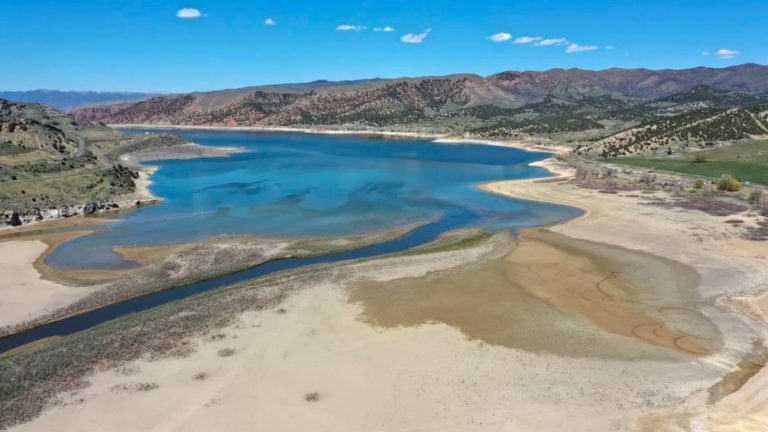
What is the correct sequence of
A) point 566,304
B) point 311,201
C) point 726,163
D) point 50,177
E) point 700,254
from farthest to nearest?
point 726,163 < point 50,177 < point 311,201 < point 700,254 < point 566,304

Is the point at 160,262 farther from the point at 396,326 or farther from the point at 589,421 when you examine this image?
the point at 589,421

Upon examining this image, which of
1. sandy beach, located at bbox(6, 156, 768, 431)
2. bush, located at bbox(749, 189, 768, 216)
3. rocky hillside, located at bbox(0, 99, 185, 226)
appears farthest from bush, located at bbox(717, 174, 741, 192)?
rocky hillside, located at bbox(0, 99, 185, 226)

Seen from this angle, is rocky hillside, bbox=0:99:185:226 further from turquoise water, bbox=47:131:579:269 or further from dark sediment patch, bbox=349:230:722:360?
dark sediment patch, bbox=349:230:722:360

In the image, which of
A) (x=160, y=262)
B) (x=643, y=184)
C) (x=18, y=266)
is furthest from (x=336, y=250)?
(x=643, y=184)

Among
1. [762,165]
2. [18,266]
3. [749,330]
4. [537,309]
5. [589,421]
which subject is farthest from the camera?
[762,165]

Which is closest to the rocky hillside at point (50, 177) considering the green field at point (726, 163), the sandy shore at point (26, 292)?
the sandy shore at point (26, 292)

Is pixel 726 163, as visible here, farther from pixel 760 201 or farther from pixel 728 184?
pixel 760 201

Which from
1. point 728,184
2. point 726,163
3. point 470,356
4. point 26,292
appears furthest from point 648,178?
point 26,292
